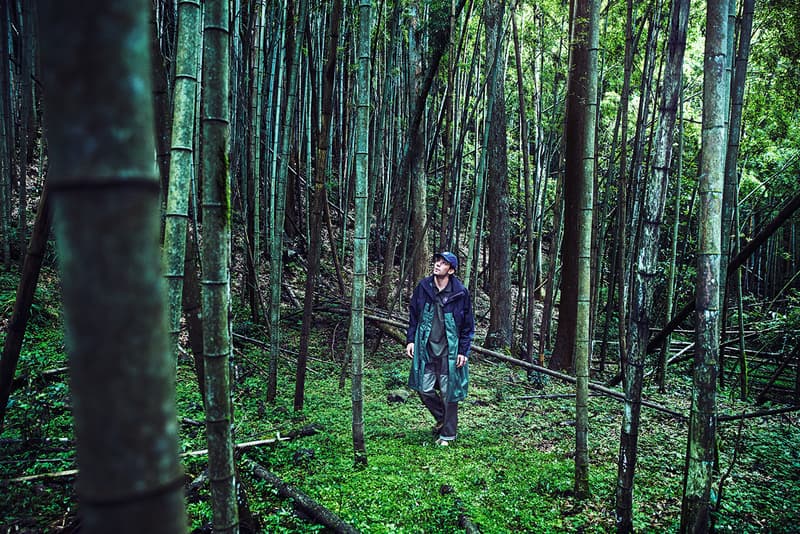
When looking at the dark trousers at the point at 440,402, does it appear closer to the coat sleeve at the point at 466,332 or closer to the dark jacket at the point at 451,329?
the dark jacket at the point at 451,329

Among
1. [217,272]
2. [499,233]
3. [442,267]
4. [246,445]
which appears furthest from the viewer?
[499,233]

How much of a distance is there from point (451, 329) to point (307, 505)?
6.28ft

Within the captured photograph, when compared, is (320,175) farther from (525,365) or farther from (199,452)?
(525,365)

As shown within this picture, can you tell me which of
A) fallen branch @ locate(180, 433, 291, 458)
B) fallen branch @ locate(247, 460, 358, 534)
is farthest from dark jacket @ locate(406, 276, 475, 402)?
fallen branch @ locate(247, 460, 358, 534)

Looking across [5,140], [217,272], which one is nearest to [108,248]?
[217,272]

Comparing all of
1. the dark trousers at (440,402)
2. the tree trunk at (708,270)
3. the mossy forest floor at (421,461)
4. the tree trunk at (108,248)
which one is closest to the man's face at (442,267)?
the dark trousers at (440,402)

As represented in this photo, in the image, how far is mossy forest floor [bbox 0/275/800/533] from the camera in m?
2.64

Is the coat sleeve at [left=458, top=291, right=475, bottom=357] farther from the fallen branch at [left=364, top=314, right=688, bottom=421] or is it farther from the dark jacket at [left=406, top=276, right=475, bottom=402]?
the fallen branch at [left=364, top=314, right=688, bottom=421]

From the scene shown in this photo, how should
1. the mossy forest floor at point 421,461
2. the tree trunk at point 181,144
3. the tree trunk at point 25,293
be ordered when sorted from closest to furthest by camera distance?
the tree trunk at point 181,144, the tree trunk at point 25,293, the mossy forest floor at point 421,461

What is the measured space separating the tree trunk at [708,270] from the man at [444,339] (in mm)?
2126

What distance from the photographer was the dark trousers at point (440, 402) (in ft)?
13.4

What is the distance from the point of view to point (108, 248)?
0.42m

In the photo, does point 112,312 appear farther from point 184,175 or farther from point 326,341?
point 326,341

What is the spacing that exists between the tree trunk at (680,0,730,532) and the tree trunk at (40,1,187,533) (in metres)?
2.08
